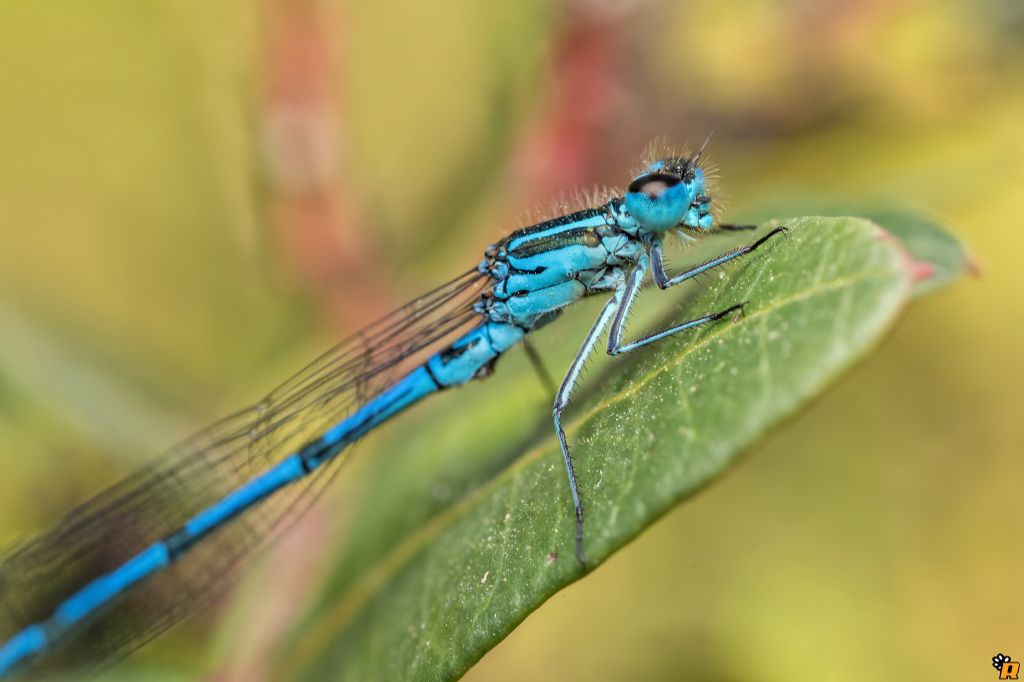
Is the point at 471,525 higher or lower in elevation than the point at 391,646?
higher

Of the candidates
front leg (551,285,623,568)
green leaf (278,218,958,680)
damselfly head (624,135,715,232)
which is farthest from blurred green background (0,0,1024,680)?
front leg (551,285,623,568)

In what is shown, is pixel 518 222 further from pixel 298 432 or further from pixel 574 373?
pixel 298 432

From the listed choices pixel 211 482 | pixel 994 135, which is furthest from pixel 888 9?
pixel 211 482

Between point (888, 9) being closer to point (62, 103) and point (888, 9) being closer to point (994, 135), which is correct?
point (994, 135)
